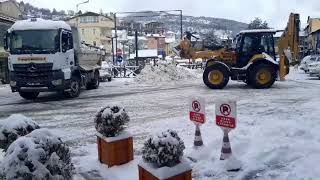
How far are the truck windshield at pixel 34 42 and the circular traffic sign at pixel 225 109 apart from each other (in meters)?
11.2

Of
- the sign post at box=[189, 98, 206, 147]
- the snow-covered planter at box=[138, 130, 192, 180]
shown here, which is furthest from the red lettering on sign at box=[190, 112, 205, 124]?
the snow-covered planter at box=[138, 130, 192, 180]

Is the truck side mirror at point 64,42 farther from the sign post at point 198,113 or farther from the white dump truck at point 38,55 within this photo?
the sign post at point 198,113

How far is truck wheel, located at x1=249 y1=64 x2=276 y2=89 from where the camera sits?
1978cm

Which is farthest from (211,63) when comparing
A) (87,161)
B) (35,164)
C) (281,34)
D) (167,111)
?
(35,164)

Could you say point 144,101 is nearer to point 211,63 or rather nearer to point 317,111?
point 211,63

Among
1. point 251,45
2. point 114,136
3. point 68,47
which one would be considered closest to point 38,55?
point 68,47

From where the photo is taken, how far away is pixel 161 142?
545cm

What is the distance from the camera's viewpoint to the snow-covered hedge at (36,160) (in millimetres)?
4281

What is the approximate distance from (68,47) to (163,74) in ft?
34.1

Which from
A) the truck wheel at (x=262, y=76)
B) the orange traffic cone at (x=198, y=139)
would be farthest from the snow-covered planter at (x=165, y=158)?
the truck wheel at (x=262, y=76)

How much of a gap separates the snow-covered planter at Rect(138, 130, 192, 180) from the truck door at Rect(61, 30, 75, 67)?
497 inches

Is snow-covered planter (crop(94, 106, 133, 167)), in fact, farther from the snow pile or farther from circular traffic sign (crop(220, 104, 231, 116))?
the snow pile

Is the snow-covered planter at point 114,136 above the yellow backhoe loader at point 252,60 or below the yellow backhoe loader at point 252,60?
below

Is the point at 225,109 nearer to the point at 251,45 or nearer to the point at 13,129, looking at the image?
the point at 13,129
